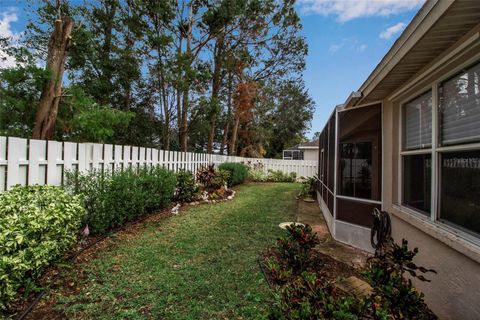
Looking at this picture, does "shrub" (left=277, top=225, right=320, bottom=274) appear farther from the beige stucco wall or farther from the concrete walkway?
the beige stucco wall

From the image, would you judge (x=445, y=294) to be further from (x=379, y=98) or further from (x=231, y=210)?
(x=231, y=210)

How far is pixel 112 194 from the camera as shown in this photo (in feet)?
13.1

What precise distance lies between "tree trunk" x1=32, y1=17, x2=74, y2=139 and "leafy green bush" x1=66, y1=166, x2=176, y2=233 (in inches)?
66.3

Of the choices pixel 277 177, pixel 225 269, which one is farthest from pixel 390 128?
pixel 277 177

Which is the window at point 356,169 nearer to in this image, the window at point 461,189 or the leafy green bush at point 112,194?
the window at point 461,189

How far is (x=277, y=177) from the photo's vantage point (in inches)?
590

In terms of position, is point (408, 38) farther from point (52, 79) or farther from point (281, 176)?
point (281, 176)

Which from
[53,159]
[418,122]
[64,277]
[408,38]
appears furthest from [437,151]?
[53,159]

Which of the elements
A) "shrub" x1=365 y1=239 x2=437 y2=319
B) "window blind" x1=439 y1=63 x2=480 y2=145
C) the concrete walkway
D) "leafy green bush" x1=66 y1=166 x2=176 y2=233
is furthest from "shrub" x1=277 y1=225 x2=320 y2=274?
"leafy green bush" x1=66 y1=166 x2=176 y2=233

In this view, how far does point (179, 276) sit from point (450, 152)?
298 centimetres

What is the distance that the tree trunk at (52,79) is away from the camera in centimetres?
473

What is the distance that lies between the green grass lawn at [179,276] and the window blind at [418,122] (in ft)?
7.60

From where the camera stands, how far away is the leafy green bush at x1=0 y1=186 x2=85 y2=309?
1938 millimetres

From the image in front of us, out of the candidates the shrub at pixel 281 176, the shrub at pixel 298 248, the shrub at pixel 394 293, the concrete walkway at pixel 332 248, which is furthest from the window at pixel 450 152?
the shrub at pixel 281 176
